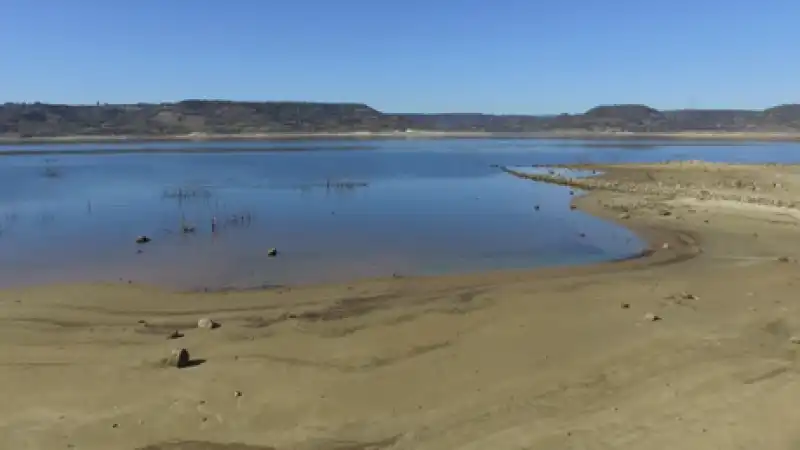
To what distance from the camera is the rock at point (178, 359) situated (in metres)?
8.26

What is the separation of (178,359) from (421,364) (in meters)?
2.95

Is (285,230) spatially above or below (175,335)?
below

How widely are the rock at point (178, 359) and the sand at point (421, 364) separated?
14 centimetres

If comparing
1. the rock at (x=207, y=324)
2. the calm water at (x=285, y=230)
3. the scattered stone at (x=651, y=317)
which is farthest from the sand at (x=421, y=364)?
the calm water at (x=285, y=230)

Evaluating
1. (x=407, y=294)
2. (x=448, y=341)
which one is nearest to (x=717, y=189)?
(x=407, y=294)

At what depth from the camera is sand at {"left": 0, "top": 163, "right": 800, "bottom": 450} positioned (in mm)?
6426

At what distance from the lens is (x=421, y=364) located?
27.7ft

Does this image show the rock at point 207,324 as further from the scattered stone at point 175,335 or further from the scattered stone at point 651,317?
the scattered stone at point 651,317

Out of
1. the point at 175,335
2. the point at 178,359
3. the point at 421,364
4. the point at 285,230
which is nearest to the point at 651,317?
the point at 421,364

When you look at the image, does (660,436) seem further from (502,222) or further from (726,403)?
(502,222)

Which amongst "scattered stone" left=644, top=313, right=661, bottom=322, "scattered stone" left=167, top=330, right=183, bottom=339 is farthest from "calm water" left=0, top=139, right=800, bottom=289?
"scattered stone" left=644, top=313, right=661, bottom=322

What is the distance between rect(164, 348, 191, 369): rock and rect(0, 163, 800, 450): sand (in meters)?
0.14

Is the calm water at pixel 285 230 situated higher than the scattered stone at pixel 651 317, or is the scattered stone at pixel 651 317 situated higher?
the scattered stone at pixel 651 317

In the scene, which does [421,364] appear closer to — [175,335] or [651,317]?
[175,335]
